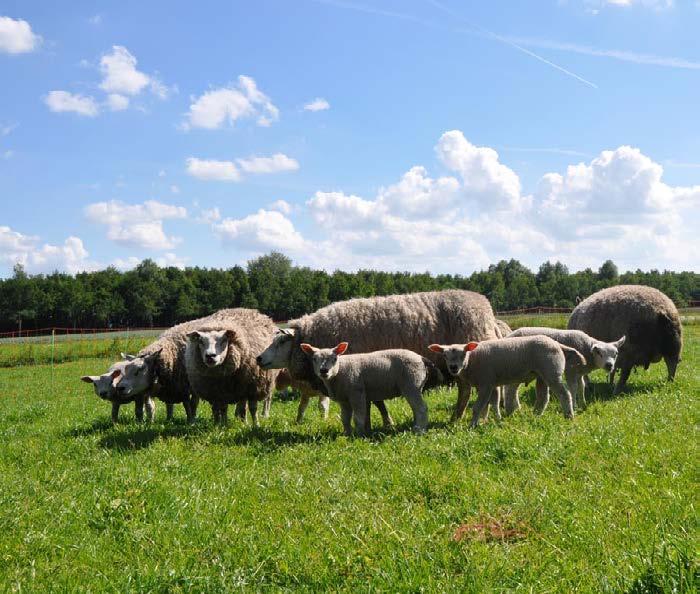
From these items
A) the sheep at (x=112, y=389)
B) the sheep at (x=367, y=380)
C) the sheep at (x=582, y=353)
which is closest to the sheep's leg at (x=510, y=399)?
the sheep at (x=582, y=353)

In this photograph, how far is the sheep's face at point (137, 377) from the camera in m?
10.9

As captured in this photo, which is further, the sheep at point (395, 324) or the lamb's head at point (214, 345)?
the sheep at point (395, 324)

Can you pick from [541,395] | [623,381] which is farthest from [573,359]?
[623,381]

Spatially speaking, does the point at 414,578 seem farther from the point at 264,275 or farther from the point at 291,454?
the point at 264,275

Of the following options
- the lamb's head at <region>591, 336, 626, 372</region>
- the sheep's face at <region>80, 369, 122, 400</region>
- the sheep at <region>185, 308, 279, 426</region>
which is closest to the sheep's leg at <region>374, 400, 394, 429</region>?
the sheep at <region>185, 308, 279, 426</region>

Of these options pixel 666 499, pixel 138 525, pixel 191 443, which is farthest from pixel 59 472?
pixel 666 499

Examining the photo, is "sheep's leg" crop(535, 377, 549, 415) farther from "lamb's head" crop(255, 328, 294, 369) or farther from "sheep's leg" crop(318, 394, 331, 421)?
"lamb's head" crop(255, 328, 294, 369)

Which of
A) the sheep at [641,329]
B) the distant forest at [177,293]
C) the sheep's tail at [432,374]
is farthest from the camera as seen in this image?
the distant forest at [177,293]

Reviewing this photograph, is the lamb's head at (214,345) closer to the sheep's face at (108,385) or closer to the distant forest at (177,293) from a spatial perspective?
the sheep's face at (108,385)

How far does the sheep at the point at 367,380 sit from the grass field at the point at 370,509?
34 centimetres

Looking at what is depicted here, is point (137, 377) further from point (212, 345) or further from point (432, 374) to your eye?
point (432, 374)

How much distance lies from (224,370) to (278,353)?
39.7 inches

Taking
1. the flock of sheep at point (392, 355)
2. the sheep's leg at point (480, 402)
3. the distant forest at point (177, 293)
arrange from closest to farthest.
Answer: the sheep's leg at point (480, 402)
the flock of sheep at point (392, 355)
the distant forest at point (177, 293)

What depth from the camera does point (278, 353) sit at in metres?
10.2
